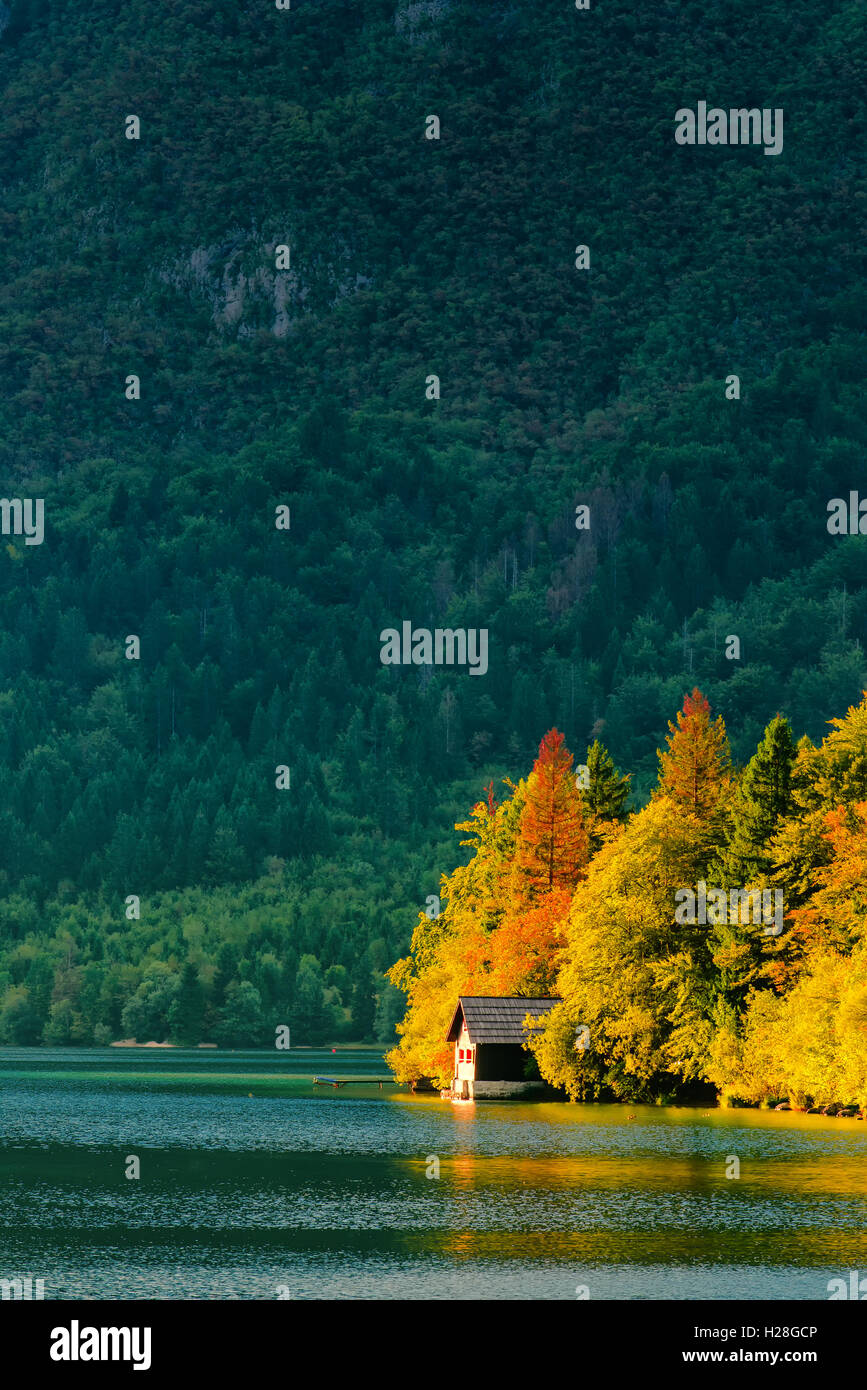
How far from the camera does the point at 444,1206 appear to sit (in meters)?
60.1

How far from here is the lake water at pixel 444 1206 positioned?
46.9 meters

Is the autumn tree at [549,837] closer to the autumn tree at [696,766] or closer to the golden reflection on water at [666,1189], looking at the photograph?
the autumn tree at [696,766]

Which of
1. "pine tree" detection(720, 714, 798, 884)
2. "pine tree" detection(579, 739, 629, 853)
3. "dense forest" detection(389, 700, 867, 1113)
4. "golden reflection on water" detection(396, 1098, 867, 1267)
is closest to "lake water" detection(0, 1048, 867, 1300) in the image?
"golden reflection on water" detection(396, 1098, 867, 1267)

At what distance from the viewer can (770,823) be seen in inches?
3885

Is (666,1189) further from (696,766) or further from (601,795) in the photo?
(601,795)

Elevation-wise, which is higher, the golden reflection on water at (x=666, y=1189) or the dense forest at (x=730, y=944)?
the dense forest at (x=730, y=944)

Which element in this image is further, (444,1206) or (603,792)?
(603,792)

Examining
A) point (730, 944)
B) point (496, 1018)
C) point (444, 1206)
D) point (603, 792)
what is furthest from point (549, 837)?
point (444, 1206)

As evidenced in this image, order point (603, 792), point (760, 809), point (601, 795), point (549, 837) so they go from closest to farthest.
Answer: point (760, 809)
point (549, 837)
point (601, 795)
point (603, 792)

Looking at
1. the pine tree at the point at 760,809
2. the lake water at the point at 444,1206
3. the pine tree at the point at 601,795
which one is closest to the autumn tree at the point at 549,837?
the pine tree at the point at 601,795

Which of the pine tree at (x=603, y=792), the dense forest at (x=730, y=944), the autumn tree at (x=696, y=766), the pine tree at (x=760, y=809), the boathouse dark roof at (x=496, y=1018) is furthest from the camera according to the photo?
the pine tree at (x=603, y=792)

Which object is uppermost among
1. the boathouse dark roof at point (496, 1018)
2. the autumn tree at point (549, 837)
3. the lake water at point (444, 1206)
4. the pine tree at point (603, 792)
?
the pine tree at point (603, 792)

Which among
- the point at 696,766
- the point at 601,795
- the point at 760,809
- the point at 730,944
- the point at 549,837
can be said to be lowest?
the point at 730,944

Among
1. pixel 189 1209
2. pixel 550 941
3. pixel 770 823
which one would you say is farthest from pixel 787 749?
pixel 189 1209
